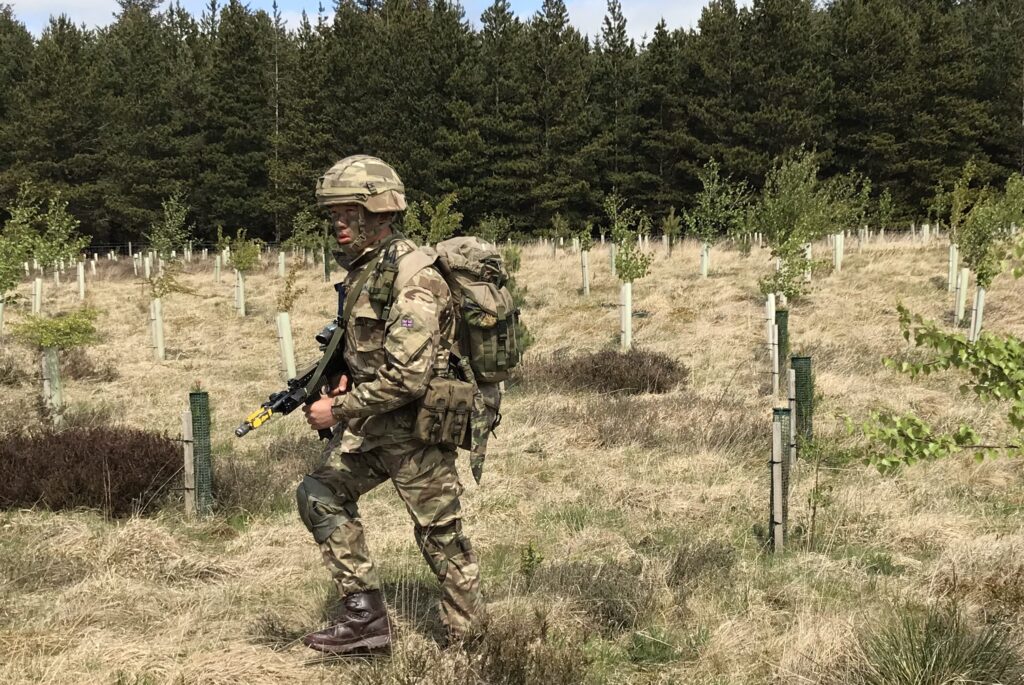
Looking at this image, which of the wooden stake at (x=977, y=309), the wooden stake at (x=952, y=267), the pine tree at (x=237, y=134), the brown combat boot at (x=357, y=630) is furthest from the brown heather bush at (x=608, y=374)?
the pine tree at (x=237, y=134)

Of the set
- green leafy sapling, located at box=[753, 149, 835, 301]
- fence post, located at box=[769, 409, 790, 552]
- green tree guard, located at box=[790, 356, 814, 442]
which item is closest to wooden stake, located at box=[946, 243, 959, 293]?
green leafy sapling, located at box=[753, 149, 835, 301]

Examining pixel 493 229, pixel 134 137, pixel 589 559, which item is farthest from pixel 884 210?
pixel 134 137

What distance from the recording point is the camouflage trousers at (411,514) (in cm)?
326

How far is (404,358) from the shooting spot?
9.89ft

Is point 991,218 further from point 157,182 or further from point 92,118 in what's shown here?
point 92,118

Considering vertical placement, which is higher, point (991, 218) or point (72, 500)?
point (991, 218)

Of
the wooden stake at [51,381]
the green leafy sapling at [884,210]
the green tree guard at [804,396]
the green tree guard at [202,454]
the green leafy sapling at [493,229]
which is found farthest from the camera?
the green leafy sapling at [884,210]

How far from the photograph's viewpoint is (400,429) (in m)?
3.22

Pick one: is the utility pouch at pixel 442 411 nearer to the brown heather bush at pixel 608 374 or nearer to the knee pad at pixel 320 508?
the knee pad at pixel 320 508

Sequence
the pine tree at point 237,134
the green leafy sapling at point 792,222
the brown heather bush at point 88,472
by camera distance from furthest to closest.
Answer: the pine tree at point 237,134, the green leafy sapling at point 792,222, the brown heather bush at point 88,472

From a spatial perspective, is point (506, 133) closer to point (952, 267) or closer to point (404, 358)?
point (952, 267)

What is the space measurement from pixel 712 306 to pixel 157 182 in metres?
33.5

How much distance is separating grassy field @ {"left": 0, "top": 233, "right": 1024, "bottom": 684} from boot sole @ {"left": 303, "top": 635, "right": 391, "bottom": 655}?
0.06 meters

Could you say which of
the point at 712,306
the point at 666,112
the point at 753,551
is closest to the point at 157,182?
the point at 666,112
